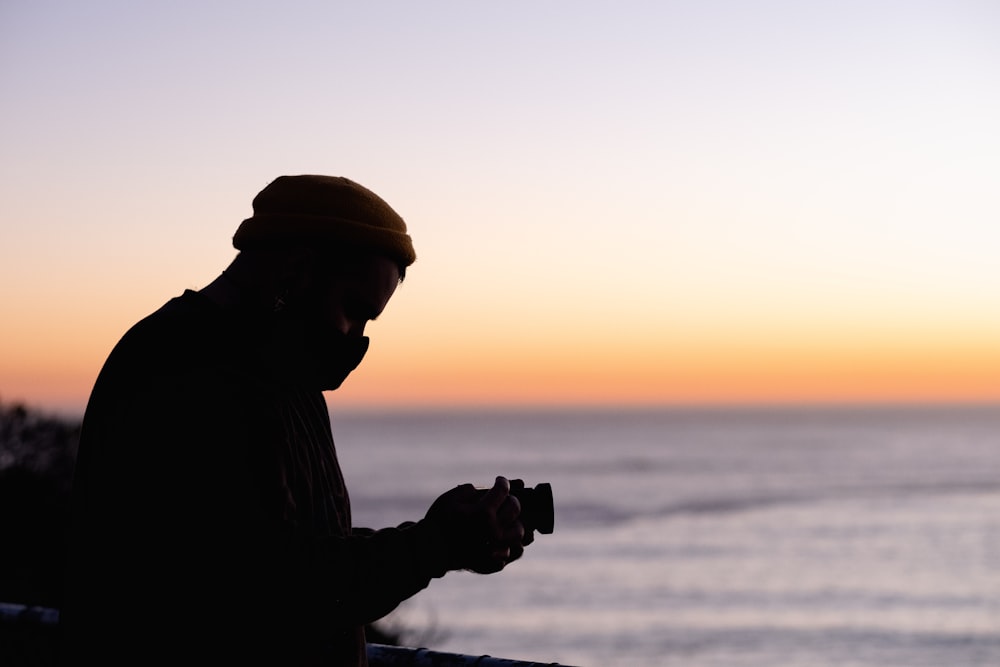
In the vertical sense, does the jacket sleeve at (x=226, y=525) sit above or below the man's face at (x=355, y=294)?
below

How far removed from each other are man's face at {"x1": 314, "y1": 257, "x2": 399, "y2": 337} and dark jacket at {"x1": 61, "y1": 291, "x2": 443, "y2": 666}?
0.50ft

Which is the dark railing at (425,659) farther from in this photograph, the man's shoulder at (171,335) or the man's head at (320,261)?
the man's shoulder at (171,335)

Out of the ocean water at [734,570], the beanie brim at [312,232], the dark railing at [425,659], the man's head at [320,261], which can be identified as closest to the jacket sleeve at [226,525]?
Answer: the man's head at [320,261]

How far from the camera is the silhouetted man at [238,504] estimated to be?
69.7 inches

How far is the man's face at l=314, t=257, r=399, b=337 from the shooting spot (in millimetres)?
2031

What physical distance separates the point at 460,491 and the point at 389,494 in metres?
52.8

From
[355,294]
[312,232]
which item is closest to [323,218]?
[312,232]

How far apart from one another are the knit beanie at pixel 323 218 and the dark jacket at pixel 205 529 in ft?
0.66

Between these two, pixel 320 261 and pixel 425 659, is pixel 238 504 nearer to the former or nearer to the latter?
pixel 320 261

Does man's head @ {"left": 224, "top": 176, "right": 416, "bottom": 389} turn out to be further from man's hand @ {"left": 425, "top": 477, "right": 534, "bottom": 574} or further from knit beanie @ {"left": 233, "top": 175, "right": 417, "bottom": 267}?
man's hand @ {"left": 425, "top": 477, "right": 534, "bottom": 574}

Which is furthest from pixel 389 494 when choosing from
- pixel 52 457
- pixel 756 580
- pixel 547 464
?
pixel 52 457

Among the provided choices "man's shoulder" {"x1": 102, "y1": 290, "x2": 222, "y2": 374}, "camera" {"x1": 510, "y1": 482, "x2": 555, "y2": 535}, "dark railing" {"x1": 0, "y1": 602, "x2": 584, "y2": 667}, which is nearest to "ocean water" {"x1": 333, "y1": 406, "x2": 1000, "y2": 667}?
"dark railing" {"x1": 0, "y1": 602, "x2": 584, "y2": 667}

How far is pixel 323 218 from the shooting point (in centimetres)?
203

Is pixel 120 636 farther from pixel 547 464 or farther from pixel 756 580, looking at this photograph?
pixel 547 464
